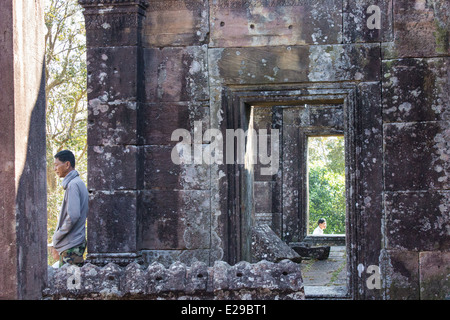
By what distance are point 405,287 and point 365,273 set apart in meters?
0.42

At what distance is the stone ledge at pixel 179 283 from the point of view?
3588 mm

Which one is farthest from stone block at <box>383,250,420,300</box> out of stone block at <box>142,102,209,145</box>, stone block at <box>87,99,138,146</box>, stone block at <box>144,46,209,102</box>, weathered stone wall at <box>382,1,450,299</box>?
stone block at <box>87,99,138,146</box>

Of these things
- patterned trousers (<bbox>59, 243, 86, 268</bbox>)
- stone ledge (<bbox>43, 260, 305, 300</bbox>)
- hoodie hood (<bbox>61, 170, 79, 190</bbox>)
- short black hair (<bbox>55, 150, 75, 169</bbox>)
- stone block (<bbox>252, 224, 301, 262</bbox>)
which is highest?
short black hair (<bbox>55, 150, 75, 169</bbox>)

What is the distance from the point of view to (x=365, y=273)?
20.0 ft

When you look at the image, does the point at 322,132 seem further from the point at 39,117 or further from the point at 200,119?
the point at 39,117

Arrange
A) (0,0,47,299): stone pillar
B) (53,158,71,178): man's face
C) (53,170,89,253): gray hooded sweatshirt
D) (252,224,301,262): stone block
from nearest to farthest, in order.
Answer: (0,0,47,299): stone pillar → (53,170,89,253): gray hooded sweatshirt → (53,158,71,178): man's face → (252,224,301,262): stone block

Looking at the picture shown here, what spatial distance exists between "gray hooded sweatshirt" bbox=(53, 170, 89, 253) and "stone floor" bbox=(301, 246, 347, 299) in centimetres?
253

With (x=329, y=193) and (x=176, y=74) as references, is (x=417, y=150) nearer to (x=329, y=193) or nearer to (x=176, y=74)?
(x=176, y=74)

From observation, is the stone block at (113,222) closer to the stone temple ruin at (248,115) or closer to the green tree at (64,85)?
the stone temple ruin at (248,115)

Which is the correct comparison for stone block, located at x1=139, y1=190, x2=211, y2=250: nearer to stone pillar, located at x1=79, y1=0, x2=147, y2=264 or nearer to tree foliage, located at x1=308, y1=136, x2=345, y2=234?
stone pillar, located at x1=79, y1=0, x2=147, y2=264

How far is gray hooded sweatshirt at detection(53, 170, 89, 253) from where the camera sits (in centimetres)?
598

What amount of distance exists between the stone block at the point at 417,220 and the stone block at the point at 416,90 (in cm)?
81

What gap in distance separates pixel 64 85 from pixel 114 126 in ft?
27.5

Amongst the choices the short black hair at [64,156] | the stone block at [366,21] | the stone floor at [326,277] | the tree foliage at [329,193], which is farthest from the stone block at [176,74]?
the tree foliage at [329,193]
